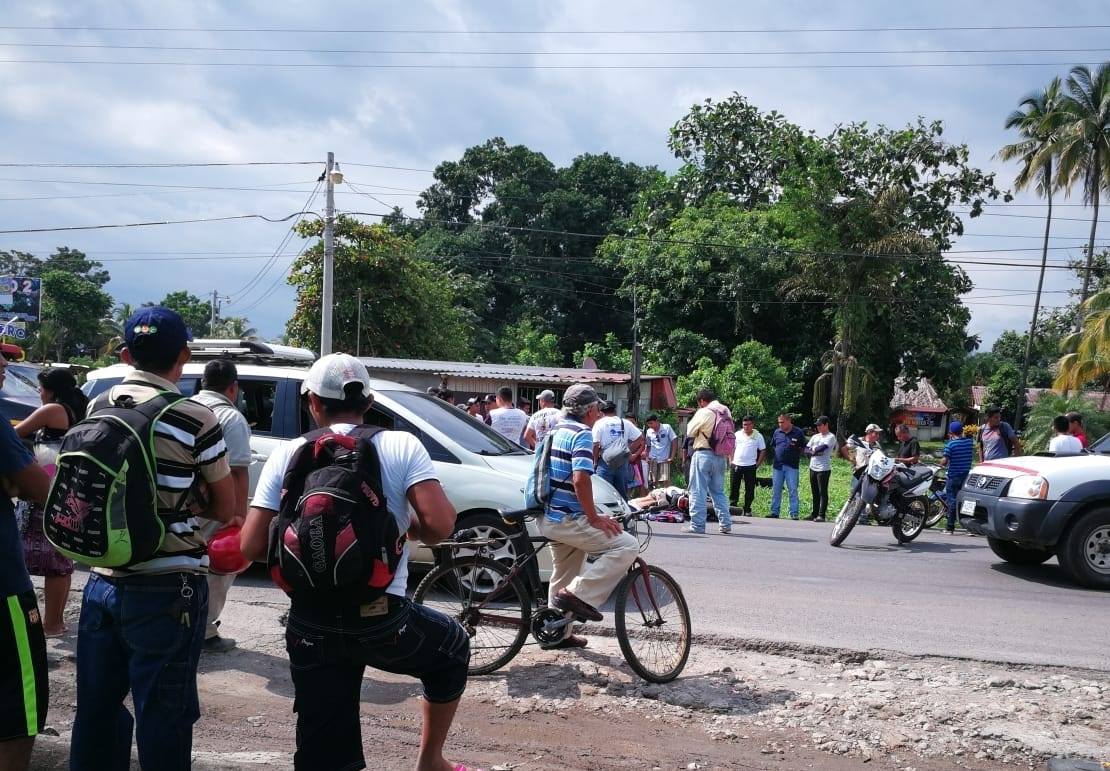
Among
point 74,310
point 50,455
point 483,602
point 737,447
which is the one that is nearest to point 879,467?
point 737,447

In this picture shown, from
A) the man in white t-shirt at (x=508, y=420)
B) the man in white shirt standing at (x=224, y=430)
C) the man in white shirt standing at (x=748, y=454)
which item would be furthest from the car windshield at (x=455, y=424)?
the man in white shirt standing at (x=748, y=454)

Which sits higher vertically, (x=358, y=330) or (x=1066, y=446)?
(x=358, y=330)

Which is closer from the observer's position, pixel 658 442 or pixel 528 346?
pixel 658 442

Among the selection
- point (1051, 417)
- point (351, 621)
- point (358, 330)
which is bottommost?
point (351, 621)

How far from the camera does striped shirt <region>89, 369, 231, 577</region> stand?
3.03 meters

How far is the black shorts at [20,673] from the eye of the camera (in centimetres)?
292

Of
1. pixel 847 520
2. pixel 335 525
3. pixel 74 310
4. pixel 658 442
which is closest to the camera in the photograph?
pixel 335 525

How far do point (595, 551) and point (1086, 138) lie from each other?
124ft

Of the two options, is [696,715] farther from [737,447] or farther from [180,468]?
[737,447]

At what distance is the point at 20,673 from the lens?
9.72 ft

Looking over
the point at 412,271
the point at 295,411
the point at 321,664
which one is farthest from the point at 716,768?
the point at 412,271

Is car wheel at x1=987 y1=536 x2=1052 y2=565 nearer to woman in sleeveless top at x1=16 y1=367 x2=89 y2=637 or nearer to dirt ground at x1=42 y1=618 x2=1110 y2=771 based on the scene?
dirt ground at x1=42 y1=618 x2=1110 y2=771

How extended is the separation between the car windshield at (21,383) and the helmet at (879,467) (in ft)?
34.4

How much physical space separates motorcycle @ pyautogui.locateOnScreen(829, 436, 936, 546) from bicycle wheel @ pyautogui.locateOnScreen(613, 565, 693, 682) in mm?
6794
